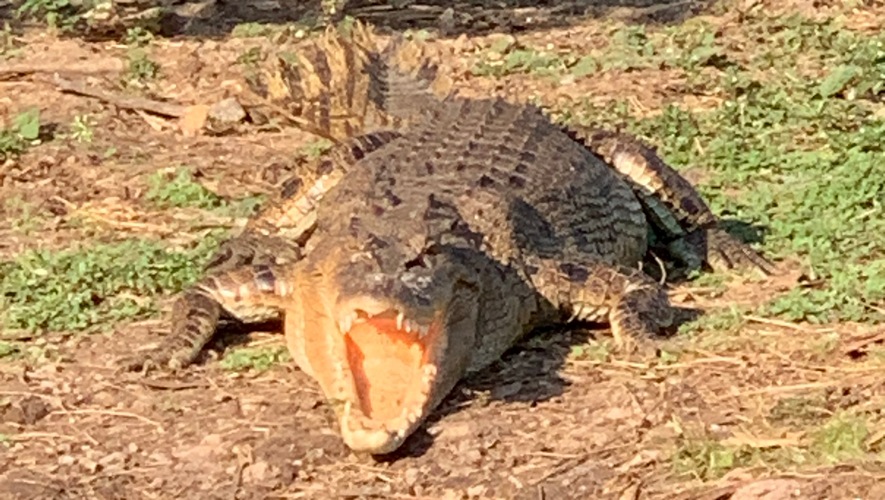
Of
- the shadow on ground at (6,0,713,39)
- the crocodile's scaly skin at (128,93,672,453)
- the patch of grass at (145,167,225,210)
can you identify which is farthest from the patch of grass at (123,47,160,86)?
the crocodile's scaly skin at (128,93,672,453)

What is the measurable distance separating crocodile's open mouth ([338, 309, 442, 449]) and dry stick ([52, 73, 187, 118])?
3.83 m

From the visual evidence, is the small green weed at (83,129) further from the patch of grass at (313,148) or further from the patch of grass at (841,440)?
the patch of grass at (841,440)

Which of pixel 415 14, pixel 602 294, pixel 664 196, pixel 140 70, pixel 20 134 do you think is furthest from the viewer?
pixel 415 14

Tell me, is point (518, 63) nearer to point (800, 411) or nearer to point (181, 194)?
point (181, 194)

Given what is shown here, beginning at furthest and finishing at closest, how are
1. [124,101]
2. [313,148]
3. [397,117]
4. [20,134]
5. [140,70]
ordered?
[140,70], [124,101], [20,134], [313,148], [397,117]

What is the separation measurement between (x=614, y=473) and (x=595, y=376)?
751 mm

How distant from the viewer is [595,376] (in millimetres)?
5480

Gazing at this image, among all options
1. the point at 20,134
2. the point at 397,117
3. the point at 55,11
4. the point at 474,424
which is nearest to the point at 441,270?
the point at 474,424

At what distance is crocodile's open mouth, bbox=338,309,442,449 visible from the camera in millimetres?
4957

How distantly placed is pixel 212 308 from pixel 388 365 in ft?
3.56

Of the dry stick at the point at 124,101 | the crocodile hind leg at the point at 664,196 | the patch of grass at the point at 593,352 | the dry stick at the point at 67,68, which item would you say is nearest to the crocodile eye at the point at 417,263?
the patch of grass at the point at 593,352

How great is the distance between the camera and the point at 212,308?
5914mm

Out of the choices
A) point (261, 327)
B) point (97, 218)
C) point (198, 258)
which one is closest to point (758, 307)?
point (261, 327)

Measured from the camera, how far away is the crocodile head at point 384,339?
4938 mm
